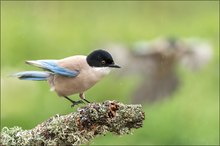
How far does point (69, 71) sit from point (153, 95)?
5027 mm

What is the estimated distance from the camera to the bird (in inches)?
231

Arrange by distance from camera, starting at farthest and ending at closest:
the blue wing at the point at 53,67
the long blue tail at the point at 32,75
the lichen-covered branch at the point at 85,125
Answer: the long blue tail at the point at 32,75 → the blue wing at the point at 53,67 → the lichen-covered branch at the point at 85,125

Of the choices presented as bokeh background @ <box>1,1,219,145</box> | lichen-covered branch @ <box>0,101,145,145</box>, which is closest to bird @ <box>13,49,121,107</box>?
lichen-covered branch @ <box>0,101,145,145</box>

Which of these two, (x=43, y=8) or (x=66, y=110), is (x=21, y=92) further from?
(x=43, y=8)

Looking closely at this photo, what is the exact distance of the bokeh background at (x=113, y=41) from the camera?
10828mm

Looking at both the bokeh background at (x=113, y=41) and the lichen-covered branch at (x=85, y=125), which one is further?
the bokeh background at (x=113, y=41)

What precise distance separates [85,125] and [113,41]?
8.73m

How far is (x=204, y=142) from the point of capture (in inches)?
409

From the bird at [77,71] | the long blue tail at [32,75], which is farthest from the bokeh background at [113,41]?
the bird at [77,71]

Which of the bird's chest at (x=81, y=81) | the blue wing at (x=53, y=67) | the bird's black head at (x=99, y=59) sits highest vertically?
the bird's black head at (x=99, y=59)

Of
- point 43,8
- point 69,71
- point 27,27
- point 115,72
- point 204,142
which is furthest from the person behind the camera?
point 43,8

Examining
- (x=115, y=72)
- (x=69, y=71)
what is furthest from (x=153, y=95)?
(x=69, y=71)

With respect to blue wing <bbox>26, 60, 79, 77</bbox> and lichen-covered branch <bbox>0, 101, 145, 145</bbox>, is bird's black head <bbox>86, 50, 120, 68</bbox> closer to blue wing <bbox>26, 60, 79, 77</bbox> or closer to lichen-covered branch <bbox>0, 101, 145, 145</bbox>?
blue wing <bbox>26, 60, 79, 77</bbox>

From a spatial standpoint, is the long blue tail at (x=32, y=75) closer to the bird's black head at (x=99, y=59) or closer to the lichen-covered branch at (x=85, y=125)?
the bird's black head at (x=99, y=59)
